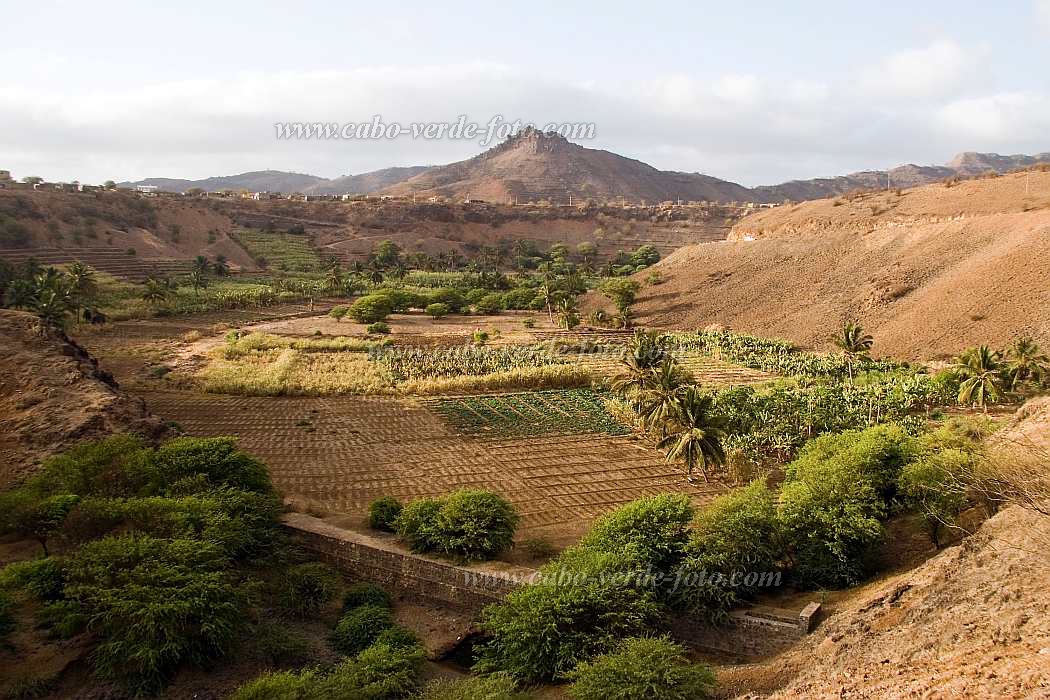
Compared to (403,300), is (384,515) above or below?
below

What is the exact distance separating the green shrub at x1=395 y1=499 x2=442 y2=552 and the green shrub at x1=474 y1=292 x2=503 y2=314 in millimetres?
51061

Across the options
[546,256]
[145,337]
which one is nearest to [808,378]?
[145,337]

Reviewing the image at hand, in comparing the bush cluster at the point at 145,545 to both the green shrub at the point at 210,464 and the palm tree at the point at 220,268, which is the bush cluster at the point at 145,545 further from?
the palm tree at the point at 220,268

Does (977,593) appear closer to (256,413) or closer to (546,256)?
(256,413)

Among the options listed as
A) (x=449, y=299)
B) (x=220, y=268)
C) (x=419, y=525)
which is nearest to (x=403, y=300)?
(x=449, y=299)

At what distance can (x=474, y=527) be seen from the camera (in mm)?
16109

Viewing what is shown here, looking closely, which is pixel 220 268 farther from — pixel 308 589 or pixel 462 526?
pixel 462 526

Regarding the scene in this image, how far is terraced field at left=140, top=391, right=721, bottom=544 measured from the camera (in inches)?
872

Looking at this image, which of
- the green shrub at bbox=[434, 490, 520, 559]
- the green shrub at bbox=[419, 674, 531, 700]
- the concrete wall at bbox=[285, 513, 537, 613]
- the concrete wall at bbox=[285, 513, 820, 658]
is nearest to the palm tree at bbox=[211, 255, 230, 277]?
the concrete wall at bbox=[285, 513, 820, 658]

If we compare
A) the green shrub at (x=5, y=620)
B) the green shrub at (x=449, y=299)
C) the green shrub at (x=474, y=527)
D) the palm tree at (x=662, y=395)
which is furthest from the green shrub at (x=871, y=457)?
the green shrub at (x=449, y=299)

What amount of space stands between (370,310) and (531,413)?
31205mm

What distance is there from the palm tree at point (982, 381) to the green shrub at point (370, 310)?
4402cm

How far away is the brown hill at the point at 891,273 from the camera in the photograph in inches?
1679

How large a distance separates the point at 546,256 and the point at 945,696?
107343mm
